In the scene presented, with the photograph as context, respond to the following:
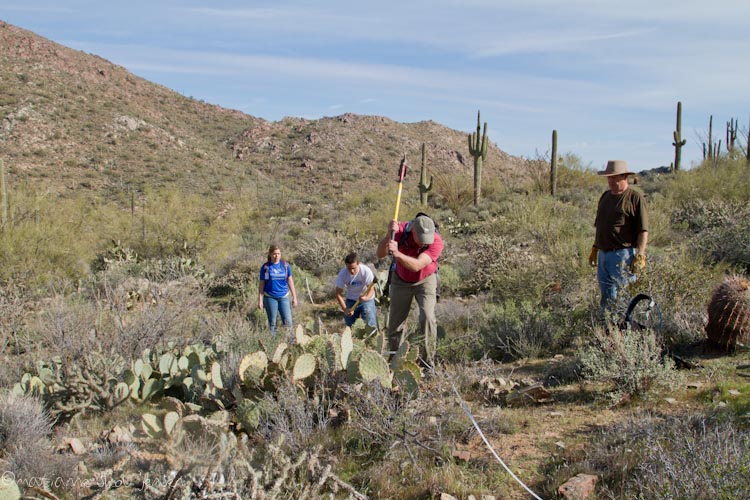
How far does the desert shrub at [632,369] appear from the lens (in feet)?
17.4

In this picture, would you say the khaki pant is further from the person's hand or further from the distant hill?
the distant hill

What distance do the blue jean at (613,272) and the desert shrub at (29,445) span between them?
5.25 meters

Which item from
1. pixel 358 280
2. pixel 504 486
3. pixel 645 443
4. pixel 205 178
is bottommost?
pixel 504 486

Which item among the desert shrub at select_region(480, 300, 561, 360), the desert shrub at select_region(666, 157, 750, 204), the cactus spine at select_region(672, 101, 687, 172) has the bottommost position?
the desert shrub at select_region(480, 300, 561, 360)

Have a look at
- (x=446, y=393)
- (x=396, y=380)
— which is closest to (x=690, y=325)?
(x=446, y=393)

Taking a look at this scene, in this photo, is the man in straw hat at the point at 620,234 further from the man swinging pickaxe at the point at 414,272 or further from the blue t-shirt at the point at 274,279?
the blue t-shirt at the point at 274,279

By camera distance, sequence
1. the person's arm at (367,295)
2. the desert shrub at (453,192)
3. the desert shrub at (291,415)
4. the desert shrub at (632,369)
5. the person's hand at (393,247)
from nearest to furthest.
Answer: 1. the desert shrub at (291,415)
2. the desert shrub at (632,369)
3. the person's hand at (393,247)
4. the person's arm at (367,295)
5. the desert shrub at (453,192)

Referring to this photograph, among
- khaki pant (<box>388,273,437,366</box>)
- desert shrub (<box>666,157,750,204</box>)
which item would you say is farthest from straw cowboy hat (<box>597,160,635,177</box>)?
desert shrub (<box>666,157,750,204</box>)

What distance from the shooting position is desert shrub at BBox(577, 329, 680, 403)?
5289 mm

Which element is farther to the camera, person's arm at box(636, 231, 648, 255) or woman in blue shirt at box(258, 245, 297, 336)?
woman in blue shirt at box(258, 245, 297, 336)

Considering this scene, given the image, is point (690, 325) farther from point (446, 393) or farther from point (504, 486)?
point (504, 486)

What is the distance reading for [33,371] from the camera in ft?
21.0

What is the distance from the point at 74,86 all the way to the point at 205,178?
13.5 m

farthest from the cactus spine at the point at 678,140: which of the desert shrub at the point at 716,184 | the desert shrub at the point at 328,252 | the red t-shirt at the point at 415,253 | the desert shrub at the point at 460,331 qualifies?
the red t-shirt at the point at 415,253
